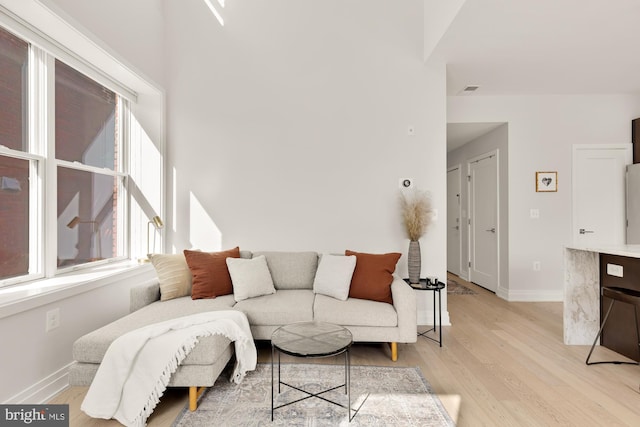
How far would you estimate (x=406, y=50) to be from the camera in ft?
11.3

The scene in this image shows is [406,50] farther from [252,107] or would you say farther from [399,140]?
[252,107]

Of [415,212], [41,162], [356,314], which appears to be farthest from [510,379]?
[41,162]

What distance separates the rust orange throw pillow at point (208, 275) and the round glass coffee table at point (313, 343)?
975 millimetres

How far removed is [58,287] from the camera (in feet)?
7.04

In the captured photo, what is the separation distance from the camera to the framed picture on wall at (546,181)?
425cm

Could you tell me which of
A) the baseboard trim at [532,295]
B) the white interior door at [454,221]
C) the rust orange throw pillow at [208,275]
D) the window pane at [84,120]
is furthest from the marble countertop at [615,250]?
the window pane at [84,120]

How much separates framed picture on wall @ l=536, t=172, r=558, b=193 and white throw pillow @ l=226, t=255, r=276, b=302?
3.87m

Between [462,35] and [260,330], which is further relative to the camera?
[462,35]

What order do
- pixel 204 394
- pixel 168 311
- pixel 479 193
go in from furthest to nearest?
1. pixel 479 193
2. pixel 168 311
3. pixel 204 394

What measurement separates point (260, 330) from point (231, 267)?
25.7 inches

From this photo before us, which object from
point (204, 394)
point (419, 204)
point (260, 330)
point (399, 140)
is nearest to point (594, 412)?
point (419, 204)

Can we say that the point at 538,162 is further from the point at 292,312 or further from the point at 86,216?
the point at 86,216

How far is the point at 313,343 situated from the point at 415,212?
1.94 m

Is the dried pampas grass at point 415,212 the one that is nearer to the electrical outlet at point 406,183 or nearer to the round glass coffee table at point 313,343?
the electrical outlet at point 406,183
